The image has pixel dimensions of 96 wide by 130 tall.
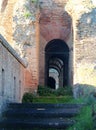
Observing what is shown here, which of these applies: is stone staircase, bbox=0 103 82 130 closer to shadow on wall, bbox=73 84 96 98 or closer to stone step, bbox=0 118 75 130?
stone step, bbox=0 118 75 130

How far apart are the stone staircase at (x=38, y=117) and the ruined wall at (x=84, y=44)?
723 cm

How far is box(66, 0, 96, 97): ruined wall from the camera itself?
21.9 meters

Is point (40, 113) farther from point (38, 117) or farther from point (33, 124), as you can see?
point (33, 124)

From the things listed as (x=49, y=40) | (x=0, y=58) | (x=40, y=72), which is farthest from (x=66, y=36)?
(x=0, y=58)

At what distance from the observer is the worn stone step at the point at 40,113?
13375 millimetres

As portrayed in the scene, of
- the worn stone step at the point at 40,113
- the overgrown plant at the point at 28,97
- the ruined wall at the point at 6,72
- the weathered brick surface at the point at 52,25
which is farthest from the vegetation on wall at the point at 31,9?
the worn stone step at the point at 40,113

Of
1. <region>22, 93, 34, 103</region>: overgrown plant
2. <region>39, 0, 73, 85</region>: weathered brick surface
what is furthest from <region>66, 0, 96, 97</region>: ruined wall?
<region>39, 0, 73, 85</region>: weathered brick surface

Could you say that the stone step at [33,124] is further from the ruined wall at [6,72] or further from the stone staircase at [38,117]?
the ruined wall at [6,72]

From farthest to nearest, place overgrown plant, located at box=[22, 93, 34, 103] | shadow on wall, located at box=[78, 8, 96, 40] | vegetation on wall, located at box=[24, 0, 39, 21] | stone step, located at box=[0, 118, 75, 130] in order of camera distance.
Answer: vegetation on wall, located at box=[24, 0, 39, 21] → shadow on wall, located at box=[78, 8, 96, 40] → overgrown plant, located at box=[22, 93, 34, 103] → stone step, located at box=[0, 118, 75, 130]

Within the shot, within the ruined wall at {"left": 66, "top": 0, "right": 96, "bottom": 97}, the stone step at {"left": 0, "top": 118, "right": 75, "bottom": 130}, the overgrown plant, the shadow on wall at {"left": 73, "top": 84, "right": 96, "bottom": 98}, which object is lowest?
the stone step at {"left": 0, "top": 118, "right": 75, "bottom": 130}

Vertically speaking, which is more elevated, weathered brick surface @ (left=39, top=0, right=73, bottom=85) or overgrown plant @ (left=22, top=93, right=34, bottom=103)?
weathered brick surface @ (left=39, top=0, right=73, bottom=85)

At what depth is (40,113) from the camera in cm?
1343

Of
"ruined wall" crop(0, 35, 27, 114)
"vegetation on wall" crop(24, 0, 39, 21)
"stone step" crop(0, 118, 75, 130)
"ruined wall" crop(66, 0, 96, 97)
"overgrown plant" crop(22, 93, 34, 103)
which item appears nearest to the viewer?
"stone step" crop(0, 118, 75, 130)

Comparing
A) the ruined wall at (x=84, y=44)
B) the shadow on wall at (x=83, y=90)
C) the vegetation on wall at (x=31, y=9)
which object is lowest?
the shadow on wall at (x=83, y=90)
